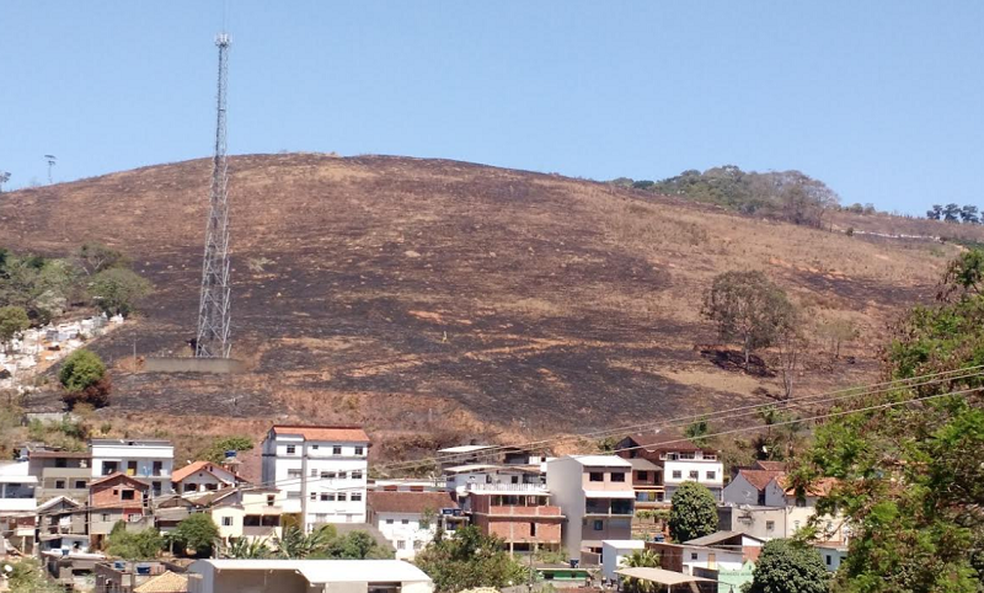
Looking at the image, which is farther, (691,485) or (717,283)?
(717,283)

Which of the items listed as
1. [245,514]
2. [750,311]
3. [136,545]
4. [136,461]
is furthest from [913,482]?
[750,311]

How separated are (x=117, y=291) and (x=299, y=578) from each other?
225 feet

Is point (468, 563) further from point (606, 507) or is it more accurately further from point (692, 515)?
point (606, 507)

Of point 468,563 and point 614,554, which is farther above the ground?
point 468,563

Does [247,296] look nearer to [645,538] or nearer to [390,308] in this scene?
[390,308]

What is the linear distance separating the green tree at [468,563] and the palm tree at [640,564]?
130 inches

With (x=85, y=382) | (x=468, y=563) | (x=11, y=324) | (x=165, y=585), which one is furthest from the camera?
(x=11, y=324)

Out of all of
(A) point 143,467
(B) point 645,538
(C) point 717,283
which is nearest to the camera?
(B) point 645,538

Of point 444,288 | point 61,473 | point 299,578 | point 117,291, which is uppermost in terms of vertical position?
point 444,288

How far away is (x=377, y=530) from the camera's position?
5412 cm

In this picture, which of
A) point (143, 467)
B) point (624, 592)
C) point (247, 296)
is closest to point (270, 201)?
point (247, 296)

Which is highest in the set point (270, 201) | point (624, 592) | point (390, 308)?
point (270, 201)

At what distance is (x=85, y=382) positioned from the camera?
76.0 metres

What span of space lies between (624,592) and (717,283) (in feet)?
190
